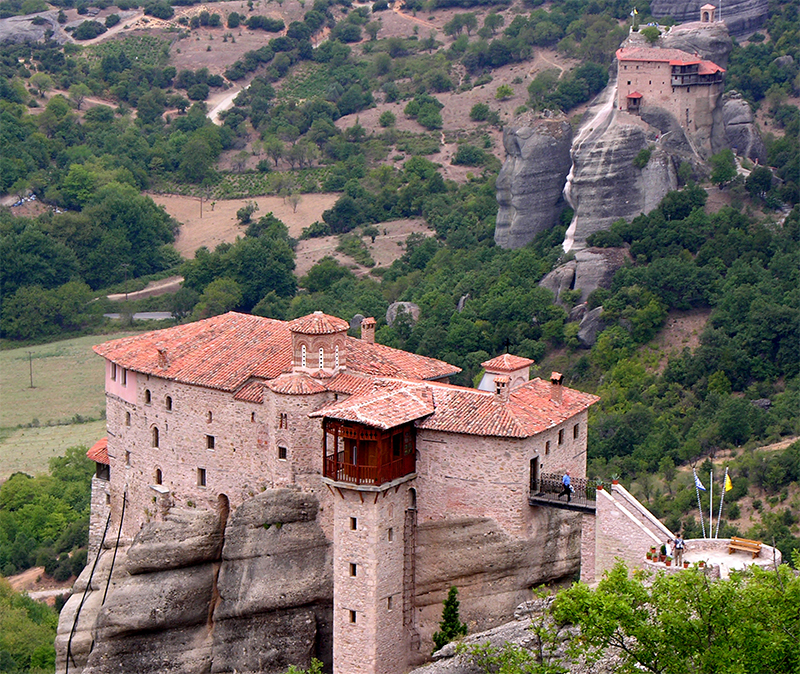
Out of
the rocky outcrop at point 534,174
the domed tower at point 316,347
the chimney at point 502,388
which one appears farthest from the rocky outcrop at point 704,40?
the chimney at point 502,388

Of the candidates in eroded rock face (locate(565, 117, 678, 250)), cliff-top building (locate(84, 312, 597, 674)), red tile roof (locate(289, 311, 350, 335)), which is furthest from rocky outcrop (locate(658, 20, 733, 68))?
red tile roof (locate(289, 311, 350, 335))

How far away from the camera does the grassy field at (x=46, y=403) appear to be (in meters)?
101

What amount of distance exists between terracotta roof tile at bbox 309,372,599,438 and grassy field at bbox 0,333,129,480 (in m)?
45.9

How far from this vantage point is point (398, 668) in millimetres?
57594

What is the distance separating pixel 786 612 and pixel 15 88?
11621 centimetres

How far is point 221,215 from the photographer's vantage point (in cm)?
13900

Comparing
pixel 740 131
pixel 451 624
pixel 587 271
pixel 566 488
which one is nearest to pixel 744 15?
pixel 740 131

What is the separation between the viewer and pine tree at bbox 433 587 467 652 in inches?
2240

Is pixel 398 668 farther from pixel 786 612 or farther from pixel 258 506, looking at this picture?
pixel 786 612

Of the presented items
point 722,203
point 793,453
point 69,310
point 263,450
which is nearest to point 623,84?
point 722,203

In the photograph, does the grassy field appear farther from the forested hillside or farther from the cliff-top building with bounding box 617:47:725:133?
the cliff-top building with bounding box 617:47:725:133

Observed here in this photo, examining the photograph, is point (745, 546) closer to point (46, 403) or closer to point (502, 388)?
point (502, 388)

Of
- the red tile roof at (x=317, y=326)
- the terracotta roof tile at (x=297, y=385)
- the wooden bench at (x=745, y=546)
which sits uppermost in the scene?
the red tile roof at (x=317, y=326)

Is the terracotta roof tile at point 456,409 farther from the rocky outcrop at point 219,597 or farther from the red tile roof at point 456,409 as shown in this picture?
the rocky outcrop at point 219,597
